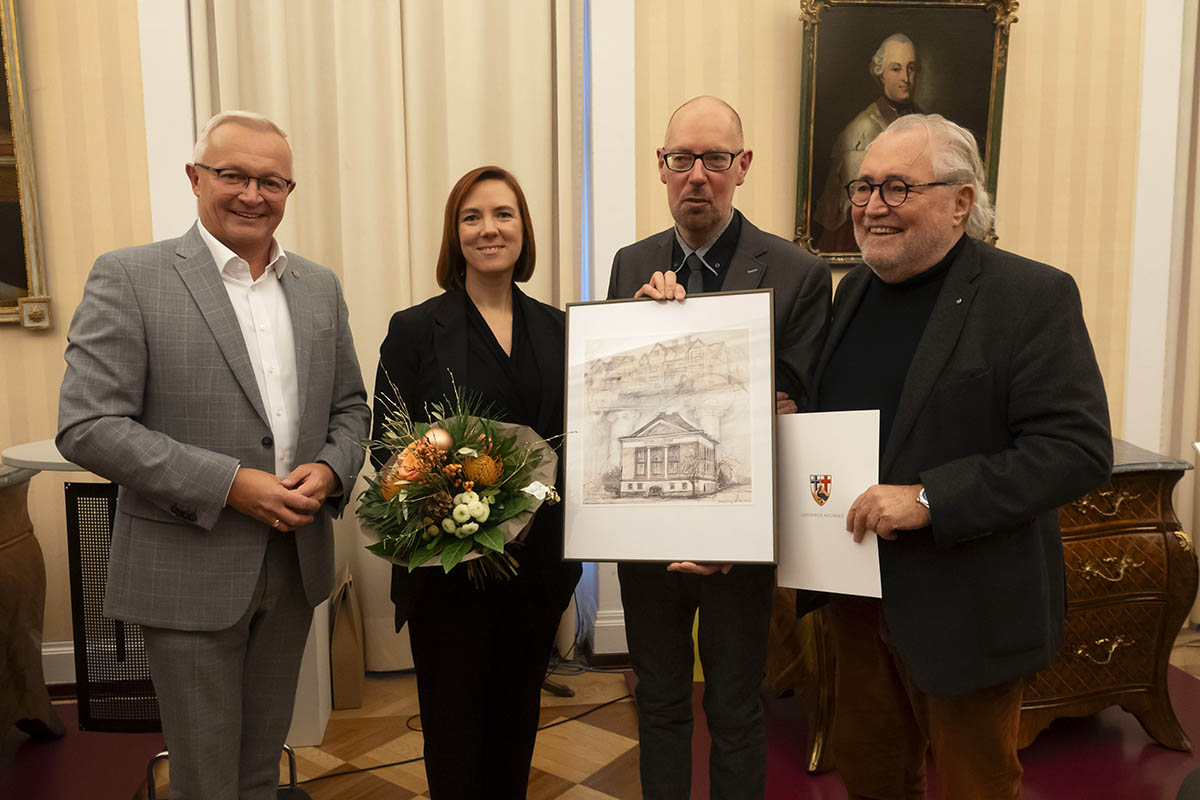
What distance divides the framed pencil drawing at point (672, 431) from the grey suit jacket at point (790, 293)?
18 centimetres

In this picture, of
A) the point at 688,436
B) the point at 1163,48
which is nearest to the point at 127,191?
Answer: the point at 688,436

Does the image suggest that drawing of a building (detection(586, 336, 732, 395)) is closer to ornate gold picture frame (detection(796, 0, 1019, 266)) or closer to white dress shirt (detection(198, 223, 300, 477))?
white dress shirt (detection(198, 223, 300, 477))

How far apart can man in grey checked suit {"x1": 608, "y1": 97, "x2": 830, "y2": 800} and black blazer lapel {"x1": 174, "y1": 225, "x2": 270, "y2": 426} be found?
3.01 feet

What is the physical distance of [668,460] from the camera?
6.08 ft

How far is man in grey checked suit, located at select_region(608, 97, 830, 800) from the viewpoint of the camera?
196 cm

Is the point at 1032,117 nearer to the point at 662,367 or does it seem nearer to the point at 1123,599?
the point at 1123,599

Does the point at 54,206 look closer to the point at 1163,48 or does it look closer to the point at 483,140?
the point at 483,140

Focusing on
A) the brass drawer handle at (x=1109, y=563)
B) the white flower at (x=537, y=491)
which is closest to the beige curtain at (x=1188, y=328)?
A: the brass drawer handle at (x=1109, y=563)

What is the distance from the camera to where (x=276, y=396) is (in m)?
1.90

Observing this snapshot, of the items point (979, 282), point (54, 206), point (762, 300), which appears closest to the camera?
point (979, 282)

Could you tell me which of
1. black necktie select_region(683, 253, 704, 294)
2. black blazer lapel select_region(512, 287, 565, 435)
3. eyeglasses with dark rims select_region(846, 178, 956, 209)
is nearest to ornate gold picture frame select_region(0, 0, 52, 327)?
black blazer lapel select_region(512, 287, 565, 435)

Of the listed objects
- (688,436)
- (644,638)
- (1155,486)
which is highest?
(688,436)

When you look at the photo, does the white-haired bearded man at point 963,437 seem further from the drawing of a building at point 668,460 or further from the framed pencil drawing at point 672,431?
the drawing of a building at point 668,460

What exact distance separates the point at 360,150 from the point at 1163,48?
12.4ft
